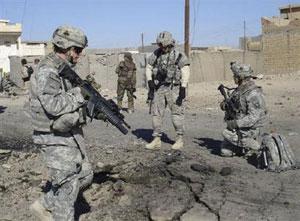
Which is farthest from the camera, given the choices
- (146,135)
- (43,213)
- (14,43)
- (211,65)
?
(14,43)

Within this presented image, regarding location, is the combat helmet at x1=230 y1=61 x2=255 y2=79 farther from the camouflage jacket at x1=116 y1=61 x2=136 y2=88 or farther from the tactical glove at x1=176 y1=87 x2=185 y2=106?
the camouflage jacket at x1=116 y1=61 x2=136 y2=88

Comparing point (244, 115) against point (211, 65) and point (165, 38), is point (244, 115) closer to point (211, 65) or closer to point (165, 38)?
point (165, 38)

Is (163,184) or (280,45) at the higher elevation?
(280,45)

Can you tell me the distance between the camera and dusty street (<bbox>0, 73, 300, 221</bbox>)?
16.2 feet

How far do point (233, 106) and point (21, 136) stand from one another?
434 centimetres

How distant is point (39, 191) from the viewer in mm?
6000

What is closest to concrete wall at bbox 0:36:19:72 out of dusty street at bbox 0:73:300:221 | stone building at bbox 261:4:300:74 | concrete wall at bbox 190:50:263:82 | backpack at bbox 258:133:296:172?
concrete wall at bbox 190:50:263:82

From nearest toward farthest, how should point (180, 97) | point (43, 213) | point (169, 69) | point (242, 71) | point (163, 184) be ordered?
point (43, 213), point (163, 184), point (242, 71), point (169, 69), point (180, 97)

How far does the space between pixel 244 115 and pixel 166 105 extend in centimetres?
131

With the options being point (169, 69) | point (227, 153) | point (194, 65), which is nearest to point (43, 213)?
point (227, 153)

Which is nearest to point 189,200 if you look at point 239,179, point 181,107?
point 239,179

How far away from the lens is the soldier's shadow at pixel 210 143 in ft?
25.3

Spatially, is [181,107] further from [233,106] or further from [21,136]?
[21,136]

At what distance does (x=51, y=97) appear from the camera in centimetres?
406
